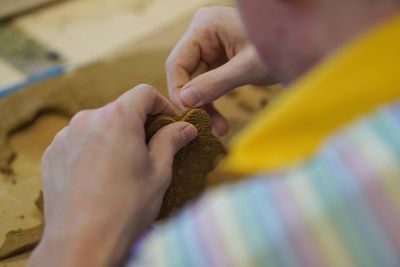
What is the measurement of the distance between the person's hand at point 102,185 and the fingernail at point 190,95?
0.11 metres

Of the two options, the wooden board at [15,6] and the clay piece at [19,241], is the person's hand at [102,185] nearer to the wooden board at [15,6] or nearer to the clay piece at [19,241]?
the clay piece at [19,241]

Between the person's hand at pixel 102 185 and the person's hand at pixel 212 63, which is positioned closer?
the person's hand at pixel 102 185

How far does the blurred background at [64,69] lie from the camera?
2.85ft

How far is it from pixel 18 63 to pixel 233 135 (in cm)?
47

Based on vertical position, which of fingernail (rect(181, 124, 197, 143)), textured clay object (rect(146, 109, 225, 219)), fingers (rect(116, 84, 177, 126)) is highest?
fingers (rect(116, 84, 177, 126))

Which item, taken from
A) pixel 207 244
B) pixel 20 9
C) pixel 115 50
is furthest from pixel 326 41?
pixel 20 9

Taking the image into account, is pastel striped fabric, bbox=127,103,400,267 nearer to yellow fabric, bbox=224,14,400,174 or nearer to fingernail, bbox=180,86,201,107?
yellow fabric, bbox=224,14,400,174

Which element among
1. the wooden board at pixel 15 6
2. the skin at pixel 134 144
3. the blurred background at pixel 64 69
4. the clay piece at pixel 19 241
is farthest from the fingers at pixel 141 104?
the wooden board at pixel 15 6

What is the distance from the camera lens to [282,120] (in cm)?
40

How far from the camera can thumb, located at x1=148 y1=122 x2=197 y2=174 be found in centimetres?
65

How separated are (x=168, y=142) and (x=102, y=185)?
0.13 m

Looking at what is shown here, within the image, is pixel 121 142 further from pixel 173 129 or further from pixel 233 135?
pixel 233 135

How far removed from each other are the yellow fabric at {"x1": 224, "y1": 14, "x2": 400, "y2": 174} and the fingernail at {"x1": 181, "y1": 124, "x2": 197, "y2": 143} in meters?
0.30

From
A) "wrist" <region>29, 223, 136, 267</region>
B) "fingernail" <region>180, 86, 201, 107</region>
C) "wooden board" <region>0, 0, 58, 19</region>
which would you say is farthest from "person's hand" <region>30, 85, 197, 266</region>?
"wooden board" <region>0, 0, 58, 19</region>
